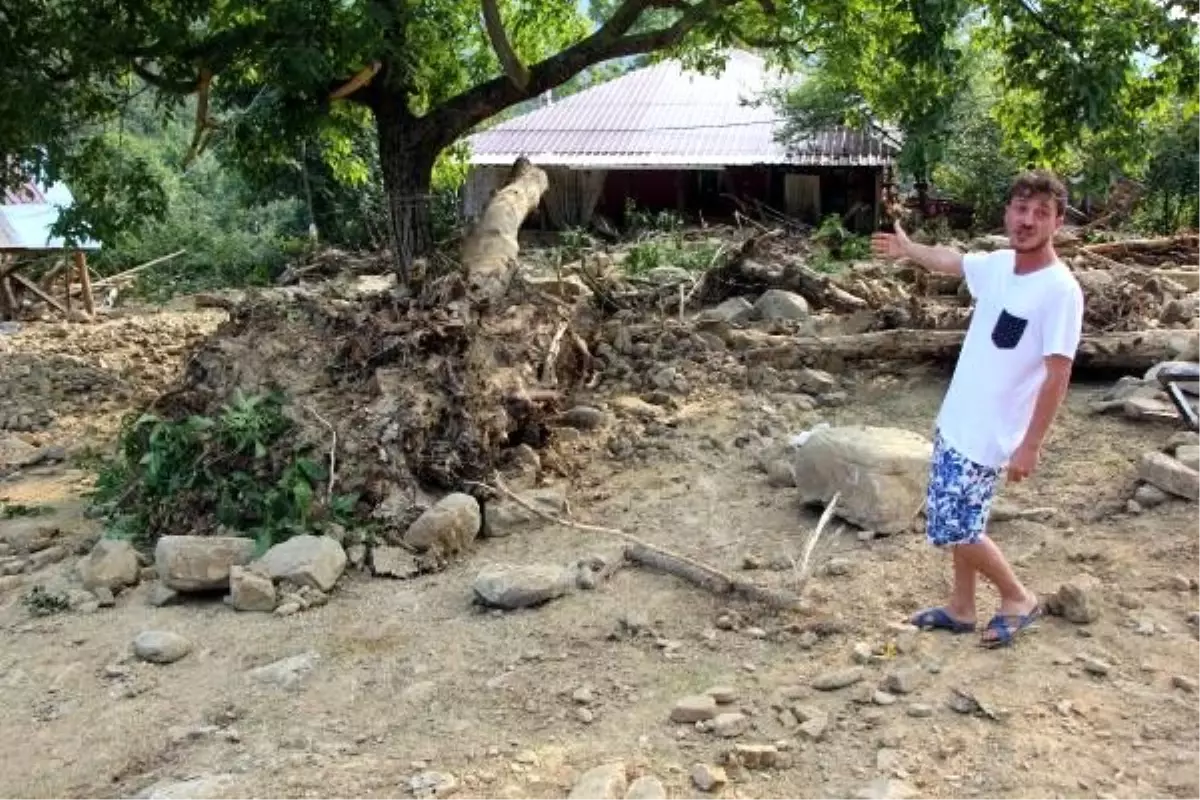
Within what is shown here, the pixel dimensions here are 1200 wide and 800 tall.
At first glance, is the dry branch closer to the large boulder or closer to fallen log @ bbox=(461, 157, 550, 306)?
the large boulder

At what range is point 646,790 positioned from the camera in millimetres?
2814

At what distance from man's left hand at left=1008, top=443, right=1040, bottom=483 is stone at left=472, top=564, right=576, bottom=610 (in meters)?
1.82

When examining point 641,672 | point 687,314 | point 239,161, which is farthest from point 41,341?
point 641,672

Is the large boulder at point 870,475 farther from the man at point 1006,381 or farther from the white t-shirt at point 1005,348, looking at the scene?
the white t-shirt at point 1005,348

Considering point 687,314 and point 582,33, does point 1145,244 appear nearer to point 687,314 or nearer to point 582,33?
point 687,314

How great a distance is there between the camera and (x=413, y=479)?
5285 mm

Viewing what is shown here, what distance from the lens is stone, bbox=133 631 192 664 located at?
4.04m

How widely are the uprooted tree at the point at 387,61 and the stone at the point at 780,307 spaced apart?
1.90 metres

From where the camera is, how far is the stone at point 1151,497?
4492 mm

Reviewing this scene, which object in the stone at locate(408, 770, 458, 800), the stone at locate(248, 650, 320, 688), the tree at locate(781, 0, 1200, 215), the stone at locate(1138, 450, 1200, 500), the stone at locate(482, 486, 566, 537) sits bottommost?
the stone at locate(248, 650, 320, 688)

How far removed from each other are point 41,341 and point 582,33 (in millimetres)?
6725

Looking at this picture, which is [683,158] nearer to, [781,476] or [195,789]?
[781,476]

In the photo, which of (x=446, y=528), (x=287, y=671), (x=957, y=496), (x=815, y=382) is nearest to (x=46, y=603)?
(x=287, y=671)

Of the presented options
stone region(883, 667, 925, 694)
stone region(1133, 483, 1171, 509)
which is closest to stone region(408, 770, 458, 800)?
stone region(883, 667, 925, 694)
